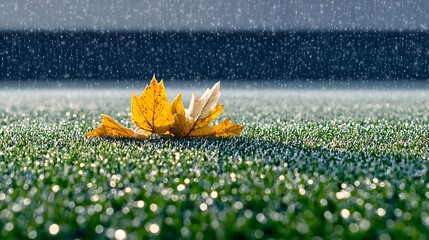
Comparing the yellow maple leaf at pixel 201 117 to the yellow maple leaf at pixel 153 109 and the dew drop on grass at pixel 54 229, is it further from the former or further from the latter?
the dew drop on grass at pixel 54 229

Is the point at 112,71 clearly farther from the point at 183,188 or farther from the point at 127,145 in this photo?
the point at 183,188

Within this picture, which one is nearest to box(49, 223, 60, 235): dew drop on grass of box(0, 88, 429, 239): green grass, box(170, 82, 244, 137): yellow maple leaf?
box(0, 88, 429, 239): green grass

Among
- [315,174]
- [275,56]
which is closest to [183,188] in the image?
[315,174]

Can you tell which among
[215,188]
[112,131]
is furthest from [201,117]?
[215,188]

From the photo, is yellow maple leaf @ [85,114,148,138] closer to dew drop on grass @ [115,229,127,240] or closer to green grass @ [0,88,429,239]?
green grass @ [0,88,429,239]

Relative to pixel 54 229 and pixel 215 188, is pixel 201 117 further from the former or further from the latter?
pixel 54 229
